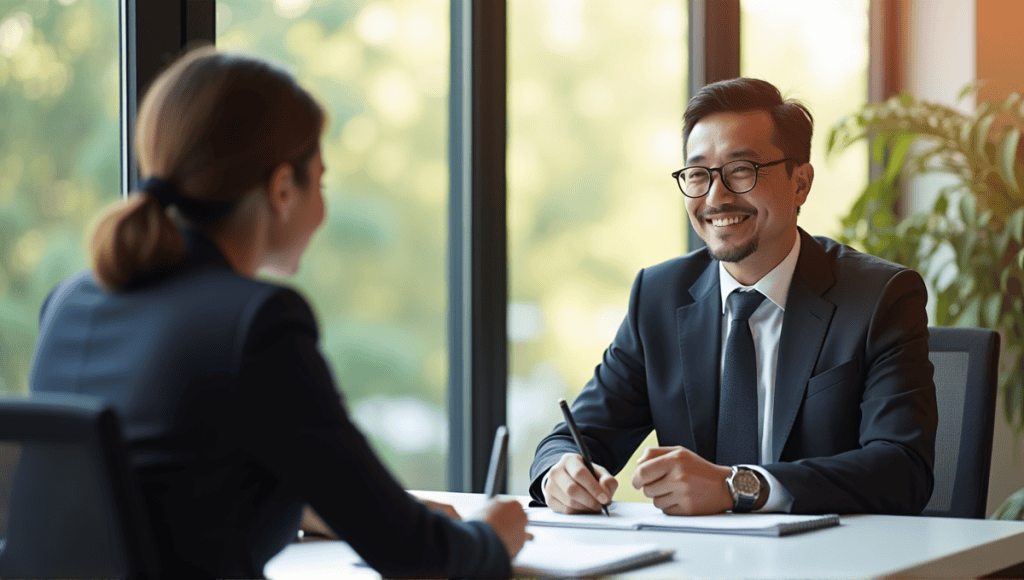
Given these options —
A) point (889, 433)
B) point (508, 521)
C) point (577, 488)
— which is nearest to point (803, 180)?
point (889, 433)

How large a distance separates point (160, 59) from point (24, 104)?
29 centimetres

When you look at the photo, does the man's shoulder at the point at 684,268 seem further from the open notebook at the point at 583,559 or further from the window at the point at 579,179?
the open notebook at the point at 583,559

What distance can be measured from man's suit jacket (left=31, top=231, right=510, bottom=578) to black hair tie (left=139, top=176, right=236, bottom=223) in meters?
0.08

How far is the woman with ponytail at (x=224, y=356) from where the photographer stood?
1.04 metres

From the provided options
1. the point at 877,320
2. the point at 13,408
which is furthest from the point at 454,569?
the point at 877,320

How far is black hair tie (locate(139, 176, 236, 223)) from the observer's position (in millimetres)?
1160

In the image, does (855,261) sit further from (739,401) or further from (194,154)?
(194,154)

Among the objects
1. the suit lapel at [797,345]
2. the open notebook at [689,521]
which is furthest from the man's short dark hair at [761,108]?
the open notebook at [689,521]

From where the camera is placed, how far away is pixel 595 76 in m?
3.62

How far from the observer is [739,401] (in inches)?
89.5

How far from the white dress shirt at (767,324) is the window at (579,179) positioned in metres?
0.69

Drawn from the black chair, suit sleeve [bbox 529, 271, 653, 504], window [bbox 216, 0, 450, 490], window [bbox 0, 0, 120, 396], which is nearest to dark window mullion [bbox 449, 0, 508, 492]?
window [bbox 216, 0, 450, 490]

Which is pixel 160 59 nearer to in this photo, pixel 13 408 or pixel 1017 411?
pixel 13 408

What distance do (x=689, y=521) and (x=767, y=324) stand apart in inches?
30.4
